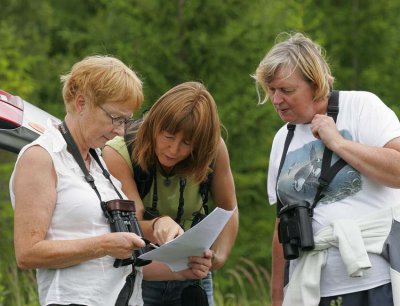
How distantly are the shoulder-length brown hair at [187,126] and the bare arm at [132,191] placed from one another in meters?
0.08

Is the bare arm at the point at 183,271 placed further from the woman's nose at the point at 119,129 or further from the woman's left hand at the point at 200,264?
the woman's nose at the point at 119,129

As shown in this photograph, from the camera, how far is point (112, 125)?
391cm

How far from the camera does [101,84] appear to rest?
3.89 m

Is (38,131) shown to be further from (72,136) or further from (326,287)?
(326,287)

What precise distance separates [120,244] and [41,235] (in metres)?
0.27

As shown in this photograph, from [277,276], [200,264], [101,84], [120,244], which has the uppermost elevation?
[101,84]

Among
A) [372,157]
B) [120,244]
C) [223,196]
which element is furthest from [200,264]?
[372,157]

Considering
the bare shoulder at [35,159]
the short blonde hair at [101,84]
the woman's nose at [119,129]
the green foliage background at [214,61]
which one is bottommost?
the bare shoulder at [35,159]

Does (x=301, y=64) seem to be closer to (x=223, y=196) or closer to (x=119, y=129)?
(x=223, y=196)

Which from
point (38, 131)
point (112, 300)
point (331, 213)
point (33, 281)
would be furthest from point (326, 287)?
point (33, 281)

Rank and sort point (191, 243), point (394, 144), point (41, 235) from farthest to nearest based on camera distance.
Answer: point (394, 144) → point (191, 243) → point (41, 235)

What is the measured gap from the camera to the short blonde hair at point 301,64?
4410 millimetres

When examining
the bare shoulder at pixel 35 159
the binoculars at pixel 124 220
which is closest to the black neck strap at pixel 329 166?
the binoculars at pixel 124 220

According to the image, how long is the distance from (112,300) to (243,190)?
35.9 feet
